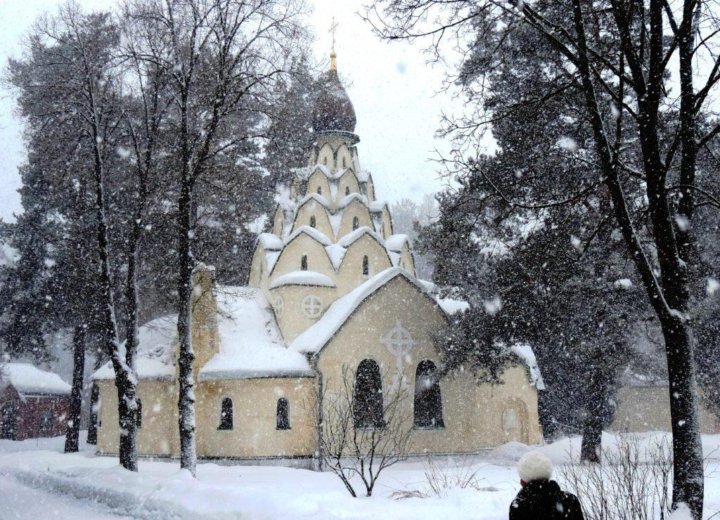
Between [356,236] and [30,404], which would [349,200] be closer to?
[356,236]

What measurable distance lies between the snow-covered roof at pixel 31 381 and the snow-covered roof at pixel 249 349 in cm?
2590

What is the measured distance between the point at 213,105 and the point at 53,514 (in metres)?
8.93

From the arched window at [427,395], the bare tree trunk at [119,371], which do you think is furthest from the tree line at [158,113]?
the arched window at [427,395]

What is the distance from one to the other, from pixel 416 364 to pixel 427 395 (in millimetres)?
1382

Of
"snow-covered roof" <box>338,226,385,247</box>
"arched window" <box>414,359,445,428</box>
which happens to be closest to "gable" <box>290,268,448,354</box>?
"arched window" <box>414,359,445,428</box>

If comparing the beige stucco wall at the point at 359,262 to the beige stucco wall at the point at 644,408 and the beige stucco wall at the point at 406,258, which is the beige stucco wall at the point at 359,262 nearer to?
the beige stucco wall at the point at 406,258

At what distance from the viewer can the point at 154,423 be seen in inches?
890

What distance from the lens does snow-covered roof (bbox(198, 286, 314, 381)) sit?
21.4 meters

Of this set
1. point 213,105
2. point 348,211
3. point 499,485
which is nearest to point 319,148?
point 348,211

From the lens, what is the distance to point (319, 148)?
28.0m

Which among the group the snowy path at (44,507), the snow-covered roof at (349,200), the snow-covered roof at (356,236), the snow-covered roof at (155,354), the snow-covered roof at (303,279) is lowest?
the snowy path at (44,507)

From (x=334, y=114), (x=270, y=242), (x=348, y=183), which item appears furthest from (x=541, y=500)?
(x=334, y=114)

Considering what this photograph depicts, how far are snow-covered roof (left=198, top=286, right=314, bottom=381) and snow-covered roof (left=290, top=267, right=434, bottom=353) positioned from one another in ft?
1.98

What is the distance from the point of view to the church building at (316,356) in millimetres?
21281
